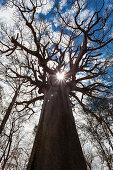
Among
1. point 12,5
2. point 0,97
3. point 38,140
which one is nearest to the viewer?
point 38,140

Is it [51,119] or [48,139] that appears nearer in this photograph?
[48,139]

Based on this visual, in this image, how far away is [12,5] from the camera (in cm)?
318

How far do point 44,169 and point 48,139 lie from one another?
0.81ft

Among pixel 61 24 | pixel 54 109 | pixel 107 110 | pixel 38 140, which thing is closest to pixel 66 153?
pixel 38 140

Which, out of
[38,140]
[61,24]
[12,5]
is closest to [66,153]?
[38,140]

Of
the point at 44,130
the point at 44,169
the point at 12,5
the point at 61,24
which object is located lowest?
the point at 44,169

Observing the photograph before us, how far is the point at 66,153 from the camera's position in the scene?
833mm

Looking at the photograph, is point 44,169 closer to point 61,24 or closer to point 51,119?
point 51,119

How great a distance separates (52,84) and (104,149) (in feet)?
23.9

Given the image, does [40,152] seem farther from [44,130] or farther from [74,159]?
[74,159]

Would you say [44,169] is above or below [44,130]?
below

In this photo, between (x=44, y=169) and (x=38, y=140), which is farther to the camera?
(x=38, y=140)

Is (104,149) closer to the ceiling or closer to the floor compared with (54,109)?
closer to the ceiling

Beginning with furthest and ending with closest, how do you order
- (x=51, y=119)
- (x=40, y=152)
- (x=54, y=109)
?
1. (x=54, y=109)
2. (x=51, y=119)
3. (x=40, y=152)
